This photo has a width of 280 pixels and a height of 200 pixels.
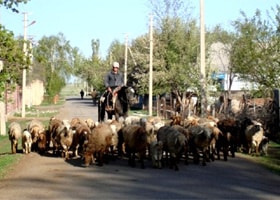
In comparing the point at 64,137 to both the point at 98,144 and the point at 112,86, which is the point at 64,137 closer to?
the point at 98,144

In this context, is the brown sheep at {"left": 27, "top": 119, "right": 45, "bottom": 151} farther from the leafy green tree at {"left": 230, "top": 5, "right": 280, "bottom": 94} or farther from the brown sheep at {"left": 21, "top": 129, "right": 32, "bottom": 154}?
the leafy green tree at {"left": 230, "top": 5, "right": 280, "bottom": 94}

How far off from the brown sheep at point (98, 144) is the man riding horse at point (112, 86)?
4.89 m

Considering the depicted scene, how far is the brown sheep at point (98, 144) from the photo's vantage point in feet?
51.0

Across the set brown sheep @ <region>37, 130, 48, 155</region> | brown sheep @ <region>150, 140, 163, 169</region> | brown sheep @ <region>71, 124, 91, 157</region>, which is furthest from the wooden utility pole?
brown sheep @ <region>150, 140, 163, 169</region>

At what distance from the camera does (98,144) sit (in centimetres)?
1552

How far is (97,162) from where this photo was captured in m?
16.3

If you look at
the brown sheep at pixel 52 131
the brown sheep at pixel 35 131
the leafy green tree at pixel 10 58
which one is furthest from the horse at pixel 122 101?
the leafy green tree at pixel 10 58

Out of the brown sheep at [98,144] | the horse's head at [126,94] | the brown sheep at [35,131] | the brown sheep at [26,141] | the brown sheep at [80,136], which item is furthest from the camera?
the horse's head at [126,94]

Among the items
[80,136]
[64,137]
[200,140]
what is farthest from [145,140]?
[64,137]

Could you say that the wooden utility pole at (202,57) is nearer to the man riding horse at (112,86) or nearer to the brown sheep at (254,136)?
the man riding horse at (112,86)

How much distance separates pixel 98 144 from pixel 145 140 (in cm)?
123

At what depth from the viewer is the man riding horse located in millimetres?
20914

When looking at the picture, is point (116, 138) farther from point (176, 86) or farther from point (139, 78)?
point (139, 78)

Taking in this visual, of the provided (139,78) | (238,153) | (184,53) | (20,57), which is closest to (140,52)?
(139,78)
